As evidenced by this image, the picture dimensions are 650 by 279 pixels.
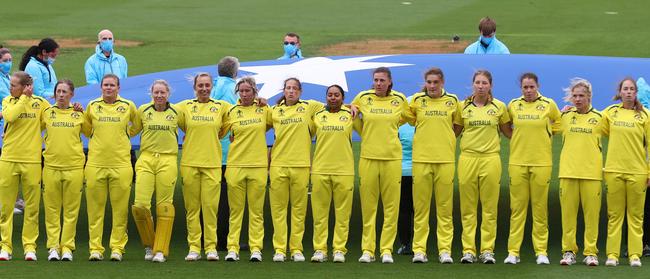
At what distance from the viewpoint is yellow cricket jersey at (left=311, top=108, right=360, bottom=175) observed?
36.1ft

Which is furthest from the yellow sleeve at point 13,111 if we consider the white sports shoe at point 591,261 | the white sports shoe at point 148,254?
the white sports shoe at point 591,261

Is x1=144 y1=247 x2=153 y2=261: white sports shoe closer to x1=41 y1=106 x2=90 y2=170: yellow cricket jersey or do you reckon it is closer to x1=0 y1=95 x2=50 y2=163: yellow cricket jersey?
x1=41 y1=106 x2=90 y2=170: yellow cricket jersey

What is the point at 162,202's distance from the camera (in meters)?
11.0

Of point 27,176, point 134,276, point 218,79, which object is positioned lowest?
point 134,276

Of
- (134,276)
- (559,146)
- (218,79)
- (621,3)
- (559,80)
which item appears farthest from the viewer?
(621,3)

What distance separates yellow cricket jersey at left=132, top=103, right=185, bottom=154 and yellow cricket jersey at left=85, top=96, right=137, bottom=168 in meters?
0.13

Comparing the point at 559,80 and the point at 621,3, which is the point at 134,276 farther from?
the point at 621,3

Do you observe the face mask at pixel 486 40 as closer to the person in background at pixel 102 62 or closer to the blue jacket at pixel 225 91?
the blue jacket at pixel 225 91

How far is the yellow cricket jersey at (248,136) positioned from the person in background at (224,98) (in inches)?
22.0

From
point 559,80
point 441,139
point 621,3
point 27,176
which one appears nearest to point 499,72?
point 559,80

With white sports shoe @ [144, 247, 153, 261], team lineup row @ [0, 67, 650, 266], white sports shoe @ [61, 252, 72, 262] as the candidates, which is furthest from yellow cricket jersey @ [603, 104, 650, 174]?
white sports shoe @ [61, 252, 72, 262]

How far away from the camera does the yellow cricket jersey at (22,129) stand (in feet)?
36.5

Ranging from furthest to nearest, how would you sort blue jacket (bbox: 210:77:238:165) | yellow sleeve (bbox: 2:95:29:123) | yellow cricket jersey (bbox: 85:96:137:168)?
1. blue jacket (bbox: 210:77:238:165)
2. yellow sleeve (bbox: 2:95:29:123)
3. yellow cricket jersey (bbox: 85:96:137:168)

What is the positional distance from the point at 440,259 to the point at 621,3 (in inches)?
1007
